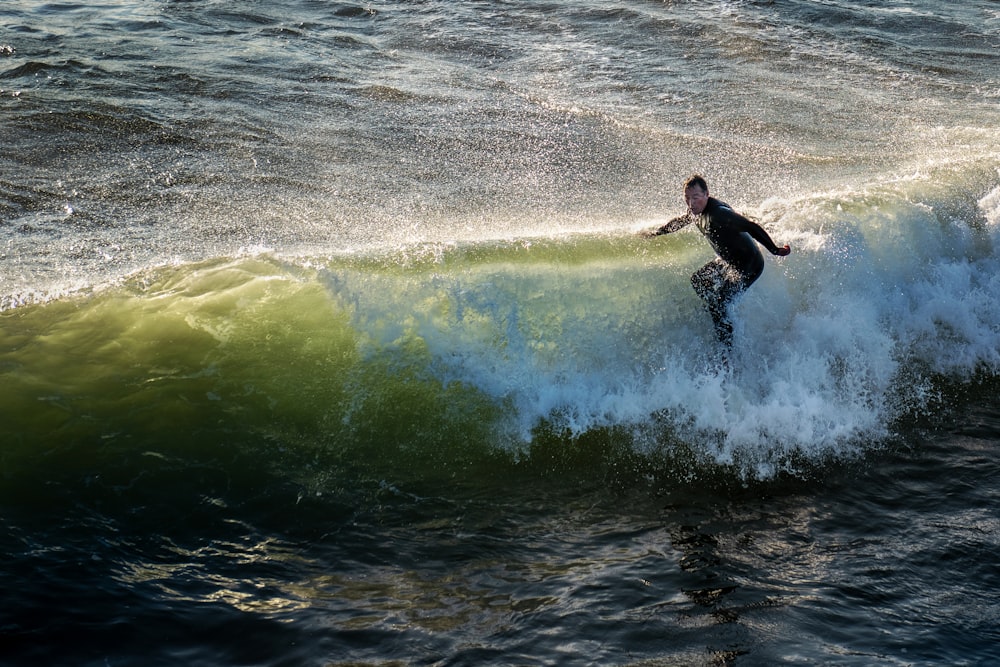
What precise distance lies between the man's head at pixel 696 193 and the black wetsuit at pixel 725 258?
0.37 ft

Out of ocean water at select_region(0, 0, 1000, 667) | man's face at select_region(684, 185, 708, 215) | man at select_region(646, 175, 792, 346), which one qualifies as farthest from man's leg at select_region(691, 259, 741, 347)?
man's face at select_region(684, 185, 708, 215)

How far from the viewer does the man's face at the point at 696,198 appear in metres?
8.17

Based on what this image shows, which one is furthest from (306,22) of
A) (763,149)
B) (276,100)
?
(763,149)

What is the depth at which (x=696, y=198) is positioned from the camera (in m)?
8.22

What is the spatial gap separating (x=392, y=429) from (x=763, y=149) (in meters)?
8.21

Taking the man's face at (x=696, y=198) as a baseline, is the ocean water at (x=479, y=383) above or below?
below

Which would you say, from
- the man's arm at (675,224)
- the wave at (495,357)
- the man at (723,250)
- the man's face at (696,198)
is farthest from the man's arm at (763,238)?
the wave at (495,357)

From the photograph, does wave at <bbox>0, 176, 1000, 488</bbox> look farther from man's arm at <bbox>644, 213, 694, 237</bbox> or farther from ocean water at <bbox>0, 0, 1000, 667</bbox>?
Result: man's arm at <bbox>644, 213, 694, 237</bbox>

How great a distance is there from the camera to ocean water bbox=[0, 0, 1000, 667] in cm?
595

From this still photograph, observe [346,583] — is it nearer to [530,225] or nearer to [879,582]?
[879,582]

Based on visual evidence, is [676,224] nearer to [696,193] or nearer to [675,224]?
[675,224]

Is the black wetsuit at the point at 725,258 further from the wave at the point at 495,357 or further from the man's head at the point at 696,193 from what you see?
the wave at the point at 495,357

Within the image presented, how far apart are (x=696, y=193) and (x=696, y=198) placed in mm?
51

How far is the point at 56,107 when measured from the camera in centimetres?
1368
